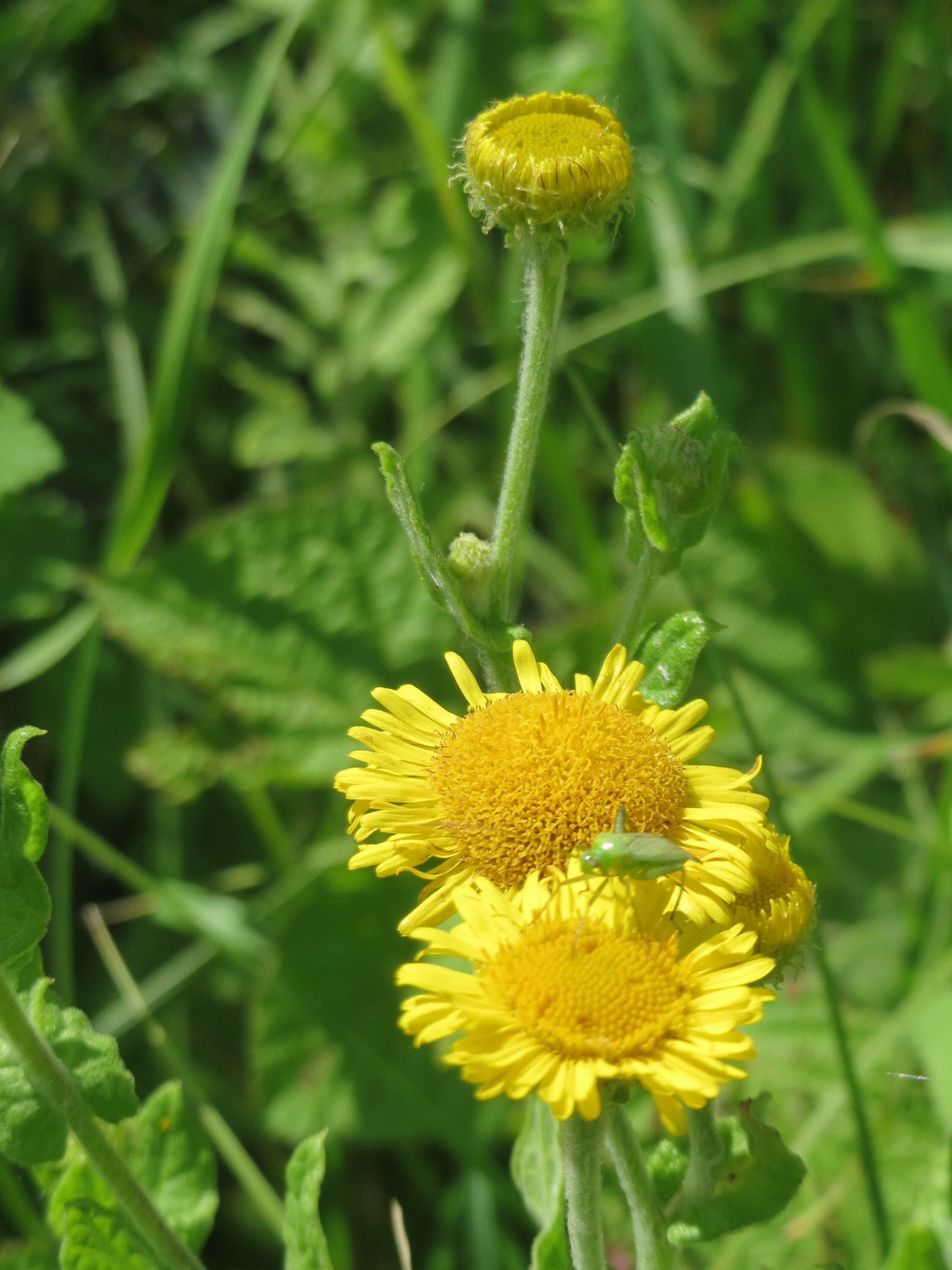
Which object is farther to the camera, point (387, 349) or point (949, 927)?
point (387, 349)

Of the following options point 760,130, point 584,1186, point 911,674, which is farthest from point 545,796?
point 760,130

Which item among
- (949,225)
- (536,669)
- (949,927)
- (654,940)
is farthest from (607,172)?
(949,225)

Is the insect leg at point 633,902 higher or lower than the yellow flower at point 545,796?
lower

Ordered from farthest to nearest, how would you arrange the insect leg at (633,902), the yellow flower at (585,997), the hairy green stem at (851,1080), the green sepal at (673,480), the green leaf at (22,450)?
1. the green leaf at (22,450)
2. the hairy green stem at (851,1080)
3. the green sepal at (673,480)
4. the insect leg at (633,902)
5. the yellow flower at (585,997)

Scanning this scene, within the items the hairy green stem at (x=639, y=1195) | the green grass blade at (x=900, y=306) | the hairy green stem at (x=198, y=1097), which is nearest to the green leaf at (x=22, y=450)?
the hairy green stem at (x=198, y=1097)

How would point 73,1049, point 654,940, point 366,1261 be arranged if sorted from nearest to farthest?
1. point 654,940
2. point 73,1049
3. point 366,1261

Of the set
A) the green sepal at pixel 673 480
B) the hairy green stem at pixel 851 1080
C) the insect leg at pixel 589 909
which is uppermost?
the green sepal at pixel 673 480

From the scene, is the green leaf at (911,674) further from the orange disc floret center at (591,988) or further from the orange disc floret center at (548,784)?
the orange disc floret center at (591,988)

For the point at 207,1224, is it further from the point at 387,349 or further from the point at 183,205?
the point at 183,205
